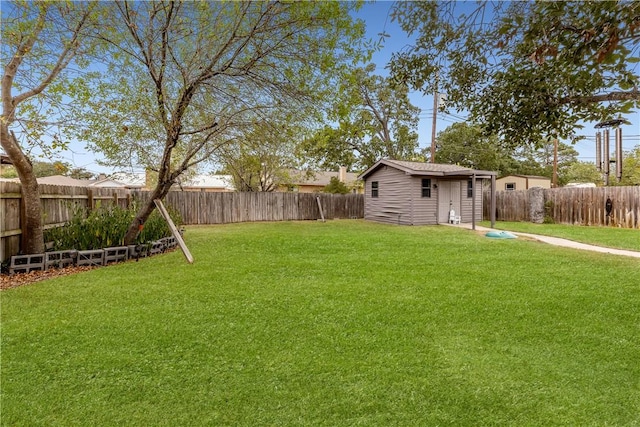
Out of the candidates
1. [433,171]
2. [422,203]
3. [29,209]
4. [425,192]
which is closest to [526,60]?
[29,209]

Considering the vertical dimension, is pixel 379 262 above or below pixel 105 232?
below

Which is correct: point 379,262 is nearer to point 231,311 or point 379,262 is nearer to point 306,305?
point 306,305

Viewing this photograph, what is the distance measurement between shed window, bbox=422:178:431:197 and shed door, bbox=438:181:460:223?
51 cm

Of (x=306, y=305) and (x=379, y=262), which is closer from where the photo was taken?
(x=306, y=305)

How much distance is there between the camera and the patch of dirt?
5.10 metres

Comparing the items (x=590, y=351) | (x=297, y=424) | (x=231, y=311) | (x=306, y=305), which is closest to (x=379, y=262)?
(x=306, y=305)

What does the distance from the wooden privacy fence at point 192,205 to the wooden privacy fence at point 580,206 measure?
7.26 m

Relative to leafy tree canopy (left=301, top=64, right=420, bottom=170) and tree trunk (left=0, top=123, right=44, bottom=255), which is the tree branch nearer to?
tree trunk (left=0, top=123, right=44, bottom=255)

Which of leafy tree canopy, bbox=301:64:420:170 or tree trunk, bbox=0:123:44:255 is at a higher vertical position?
leafy tree canopy, bbox=301:64:420:170

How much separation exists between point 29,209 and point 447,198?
14.5 metres

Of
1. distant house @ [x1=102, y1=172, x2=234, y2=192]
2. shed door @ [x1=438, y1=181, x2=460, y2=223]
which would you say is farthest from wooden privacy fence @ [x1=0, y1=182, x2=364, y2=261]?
shed door @ [x1=438, y1=181, x2=460, y2=223]

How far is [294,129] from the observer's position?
7168 mm

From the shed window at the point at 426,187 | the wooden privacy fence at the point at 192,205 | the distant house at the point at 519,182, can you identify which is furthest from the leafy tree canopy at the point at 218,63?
the distant house at the point at 519,182

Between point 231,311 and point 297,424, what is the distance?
6.76 feet
